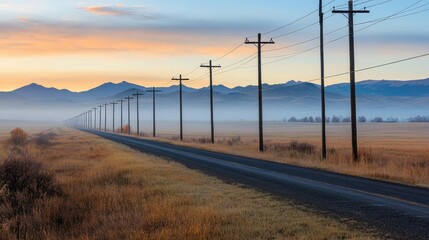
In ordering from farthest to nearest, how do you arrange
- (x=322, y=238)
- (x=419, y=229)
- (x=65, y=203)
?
(x=65, y=203), (x=419, y=229), (x=322, y=238)

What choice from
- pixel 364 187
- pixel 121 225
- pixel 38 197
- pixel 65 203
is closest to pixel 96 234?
pixel 121 225

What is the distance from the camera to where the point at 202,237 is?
9.81m

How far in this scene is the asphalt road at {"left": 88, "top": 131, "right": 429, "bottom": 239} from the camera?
1118 cm

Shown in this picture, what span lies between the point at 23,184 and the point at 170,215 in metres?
6.69

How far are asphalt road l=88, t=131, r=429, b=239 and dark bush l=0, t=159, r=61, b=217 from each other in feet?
21.9

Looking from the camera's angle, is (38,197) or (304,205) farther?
(38,197)

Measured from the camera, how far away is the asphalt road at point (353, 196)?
440 inches

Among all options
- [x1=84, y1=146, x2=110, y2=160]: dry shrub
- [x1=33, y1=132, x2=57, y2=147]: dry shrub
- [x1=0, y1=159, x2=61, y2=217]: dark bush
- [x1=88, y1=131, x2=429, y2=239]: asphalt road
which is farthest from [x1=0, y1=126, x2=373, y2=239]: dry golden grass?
[x1=33, y1=132, x2=57, y2=147]: dry shrub

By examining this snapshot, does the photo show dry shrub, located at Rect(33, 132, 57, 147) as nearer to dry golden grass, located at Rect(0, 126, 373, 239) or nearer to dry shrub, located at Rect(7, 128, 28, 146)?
dry shrub, located at Rect(7, 128, 28, 146)

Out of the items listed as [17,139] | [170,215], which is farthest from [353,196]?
[17,139]

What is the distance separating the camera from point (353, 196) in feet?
Result: 50.3

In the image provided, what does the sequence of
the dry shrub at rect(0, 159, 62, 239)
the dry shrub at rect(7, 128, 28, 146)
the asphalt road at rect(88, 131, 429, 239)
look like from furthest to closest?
1. the dry shrub at rect(7, 128, 28, 146)
2. the dry shrub at rect(0, 159, 62, 239)
3. the asphalt road at rect(88, 131, 429, 239)

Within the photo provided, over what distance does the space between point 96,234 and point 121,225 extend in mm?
558

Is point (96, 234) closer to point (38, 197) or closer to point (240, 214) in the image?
point (240, 214)
